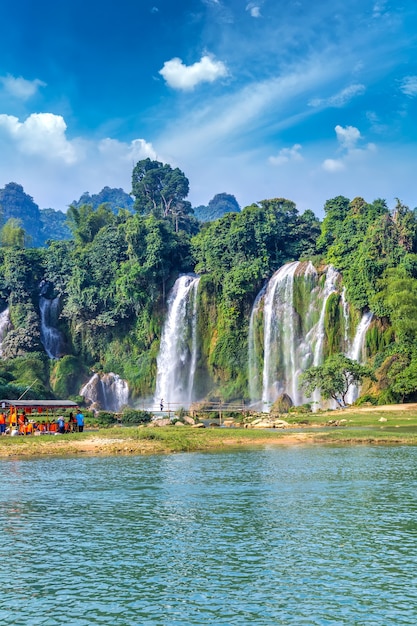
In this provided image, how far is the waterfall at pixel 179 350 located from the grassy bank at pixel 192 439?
99.6 feet

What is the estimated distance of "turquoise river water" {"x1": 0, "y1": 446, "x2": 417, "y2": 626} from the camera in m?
12.3

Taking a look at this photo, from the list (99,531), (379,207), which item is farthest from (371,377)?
(99,531)

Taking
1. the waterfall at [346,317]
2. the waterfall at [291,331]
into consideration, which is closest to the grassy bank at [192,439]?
the waterfall at [346,317]

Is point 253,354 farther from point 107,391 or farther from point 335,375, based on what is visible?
point 107,391

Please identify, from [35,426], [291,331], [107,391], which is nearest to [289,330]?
[291,331]

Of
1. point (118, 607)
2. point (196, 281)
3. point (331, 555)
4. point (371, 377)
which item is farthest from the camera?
point (196, 281)

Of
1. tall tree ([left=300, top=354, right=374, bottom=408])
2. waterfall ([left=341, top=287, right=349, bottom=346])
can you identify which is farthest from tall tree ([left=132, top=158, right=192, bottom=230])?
tall tree ([left=300, top=354, right=374, bottom=408])

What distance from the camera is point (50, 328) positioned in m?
84.4

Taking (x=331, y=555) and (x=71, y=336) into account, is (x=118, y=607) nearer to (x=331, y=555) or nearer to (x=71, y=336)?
(x=331, y=555)

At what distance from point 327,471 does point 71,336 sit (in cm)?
6020

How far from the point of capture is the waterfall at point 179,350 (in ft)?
241

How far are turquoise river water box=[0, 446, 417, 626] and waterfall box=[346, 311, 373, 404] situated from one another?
3099 centimetres

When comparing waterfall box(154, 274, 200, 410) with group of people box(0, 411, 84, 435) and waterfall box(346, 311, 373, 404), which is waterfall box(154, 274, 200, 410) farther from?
group of people box(0, 411, 84, 435)

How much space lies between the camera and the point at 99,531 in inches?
703
